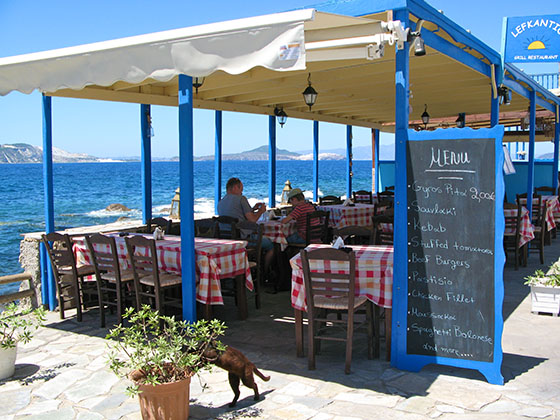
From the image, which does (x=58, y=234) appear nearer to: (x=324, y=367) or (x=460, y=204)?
(x=324, y=367)

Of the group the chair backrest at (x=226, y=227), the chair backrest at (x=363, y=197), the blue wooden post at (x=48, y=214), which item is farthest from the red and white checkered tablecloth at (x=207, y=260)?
the chair backrest at (x=363, y=197)

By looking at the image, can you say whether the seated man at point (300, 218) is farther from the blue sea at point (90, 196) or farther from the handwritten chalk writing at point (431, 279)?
the blue sea at point (90, 196)

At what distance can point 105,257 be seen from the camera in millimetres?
5219

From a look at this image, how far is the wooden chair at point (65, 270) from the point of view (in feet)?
17.6

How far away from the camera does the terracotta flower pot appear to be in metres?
2.98

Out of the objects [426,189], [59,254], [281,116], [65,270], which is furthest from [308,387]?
[281,116]

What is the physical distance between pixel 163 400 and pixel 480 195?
95.9 inches

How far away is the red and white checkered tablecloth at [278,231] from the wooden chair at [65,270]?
88.0 inches

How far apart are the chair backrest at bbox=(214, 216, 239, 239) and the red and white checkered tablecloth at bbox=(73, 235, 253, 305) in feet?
2.57

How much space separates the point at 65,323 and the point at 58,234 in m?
0.90

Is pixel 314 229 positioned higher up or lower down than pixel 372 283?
higher up

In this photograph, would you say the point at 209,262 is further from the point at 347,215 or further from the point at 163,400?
the point at 347,215

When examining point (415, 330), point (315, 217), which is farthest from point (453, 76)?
point (415, 330)

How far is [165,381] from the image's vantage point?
3.04 metres
